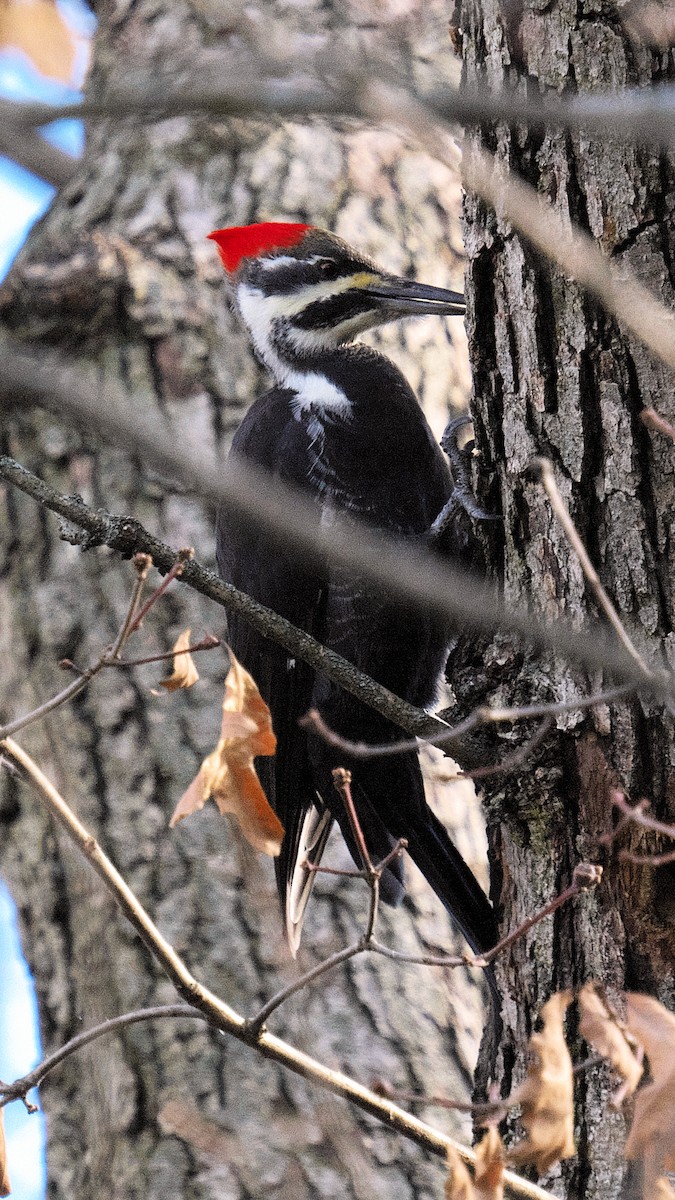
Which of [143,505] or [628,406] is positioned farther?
[143,505]

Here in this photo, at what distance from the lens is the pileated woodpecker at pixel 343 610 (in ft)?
9.07

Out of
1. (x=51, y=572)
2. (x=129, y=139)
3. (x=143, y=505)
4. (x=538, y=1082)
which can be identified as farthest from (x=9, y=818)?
(x=538, y=1082)

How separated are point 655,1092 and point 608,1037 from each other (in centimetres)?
8

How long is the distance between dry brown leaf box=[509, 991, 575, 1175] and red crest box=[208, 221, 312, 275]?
2.39 m

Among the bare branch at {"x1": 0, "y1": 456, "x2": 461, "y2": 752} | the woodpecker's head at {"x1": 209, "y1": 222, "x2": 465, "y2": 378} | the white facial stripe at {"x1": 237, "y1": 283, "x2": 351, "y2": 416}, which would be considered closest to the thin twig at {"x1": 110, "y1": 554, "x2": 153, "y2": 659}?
the bare branch at {"x1": 0, "y1": 456, "x2": 461, "y2": 752}

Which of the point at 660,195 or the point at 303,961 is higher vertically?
the point at 660,195

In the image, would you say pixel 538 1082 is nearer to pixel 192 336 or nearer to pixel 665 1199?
pixel 665 1199

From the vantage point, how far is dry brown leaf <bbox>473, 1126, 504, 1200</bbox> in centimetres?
137

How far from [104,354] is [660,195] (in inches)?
84.6

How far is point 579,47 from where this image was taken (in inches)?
76.6

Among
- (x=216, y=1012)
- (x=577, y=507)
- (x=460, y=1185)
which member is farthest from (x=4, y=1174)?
(x=577, y=507)

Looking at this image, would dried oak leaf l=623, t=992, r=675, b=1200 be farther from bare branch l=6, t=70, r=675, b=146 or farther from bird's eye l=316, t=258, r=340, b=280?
bird's eye l=316, t=258, r=340, b=280

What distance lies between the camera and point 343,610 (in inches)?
112

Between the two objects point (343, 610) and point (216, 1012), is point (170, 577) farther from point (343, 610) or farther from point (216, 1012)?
point (343, 610)
